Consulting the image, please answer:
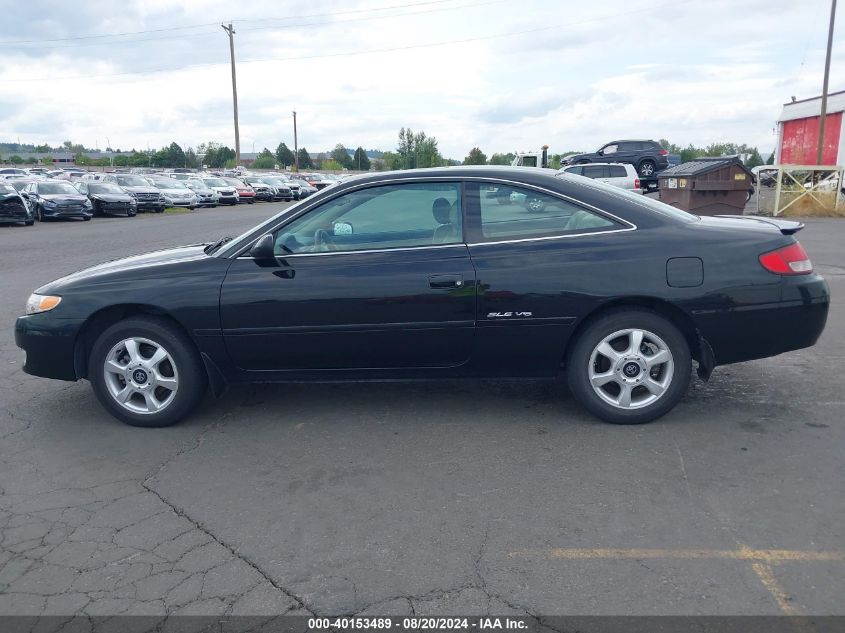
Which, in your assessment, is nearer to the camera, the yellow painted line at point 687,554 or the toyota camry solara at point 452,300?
the yellow painted line at point 687,554

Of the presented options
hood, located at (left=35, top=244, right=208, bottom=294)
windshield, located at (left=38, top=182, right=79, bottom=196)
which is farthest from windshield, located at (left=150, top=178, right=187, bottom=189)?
hood, located at (left=35, top=244, right=208, bottom=294)

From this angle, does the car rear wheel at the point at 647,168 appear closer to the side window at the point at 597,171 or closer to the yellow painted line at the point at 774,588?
the side window at the point at 597,171

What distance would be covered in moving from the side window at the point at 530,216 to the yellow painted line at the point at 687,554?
212 centimetres

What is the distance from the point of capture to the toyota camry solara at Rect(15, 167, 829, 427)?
4.64 m

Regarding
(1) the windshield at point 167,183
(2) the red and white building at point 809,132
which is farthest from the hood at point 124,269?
(2) the red and white building at point 809,132

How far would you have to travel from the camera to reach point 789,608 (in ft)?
9.38

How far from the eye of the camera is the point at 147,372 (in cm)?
486

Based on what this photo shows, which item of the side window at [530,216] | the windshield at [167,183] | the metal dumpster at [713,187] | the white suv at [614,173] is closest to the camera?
the side window at [530,216]

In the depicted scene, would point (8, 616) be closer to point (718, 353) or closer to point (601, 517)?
point (601, 517)

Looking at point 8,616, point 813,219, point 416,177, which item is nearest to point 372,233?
point 416,177

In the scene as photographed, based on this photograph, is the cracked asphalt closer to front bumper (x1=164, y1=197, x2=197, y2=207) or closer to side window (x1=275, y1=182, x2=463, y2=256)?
side window (x1=275, y1=182, x2=463, y2=256)

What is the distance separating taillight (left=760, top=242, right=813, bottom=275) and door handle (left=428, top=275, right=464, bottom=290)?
1869 millimetres

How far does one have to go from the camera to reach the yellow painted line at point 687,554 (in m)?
3.19

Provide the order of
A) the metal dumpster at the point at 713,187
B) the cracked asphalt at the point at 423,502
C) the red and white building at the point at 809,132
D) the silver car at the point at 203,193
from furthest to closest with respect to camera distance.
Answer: the red and white building at the point at 809,132, the silver car at the point at 203,193, the metal dumpster at the point at 713,187, the cracked asphalt at the point at 423,502
